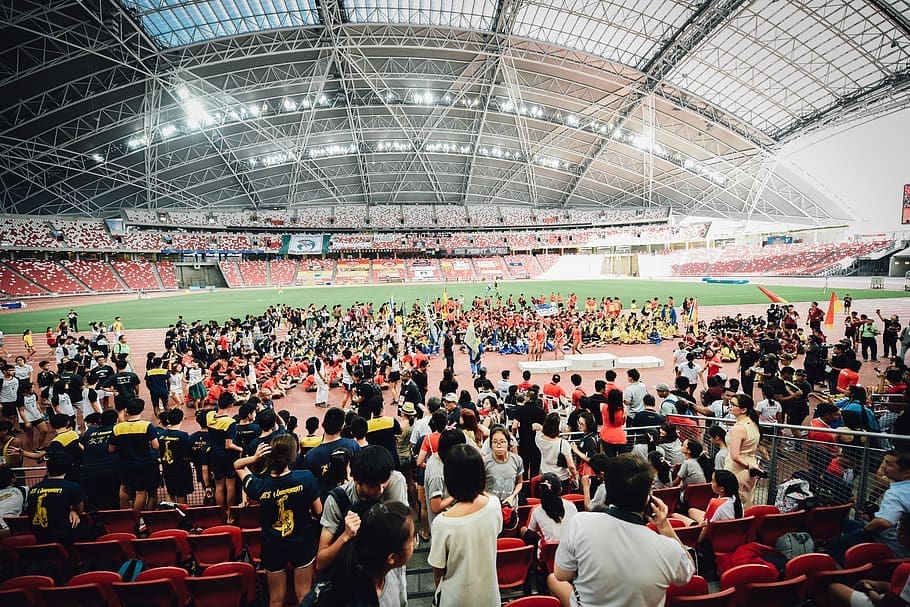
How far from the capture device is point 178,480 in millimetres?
5570

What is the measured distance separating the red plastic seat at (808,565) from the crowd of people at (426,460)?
0.63 metres

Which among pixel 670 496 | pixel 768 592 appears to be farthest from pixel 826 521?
pixel 768 592

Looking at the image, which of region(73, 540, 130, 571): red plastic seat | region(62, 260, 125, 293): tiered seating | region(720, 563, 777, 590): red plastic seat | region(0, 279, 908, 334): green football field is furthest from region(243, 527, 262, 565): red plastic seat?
region(62, 260, 125, 293): tiered seating

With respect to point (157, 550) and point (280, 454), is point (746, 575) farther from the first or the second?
point (157, 550)

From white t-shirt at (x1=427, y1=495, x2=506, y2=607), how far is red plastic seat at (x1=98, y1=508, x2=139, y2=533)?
4.56 meters

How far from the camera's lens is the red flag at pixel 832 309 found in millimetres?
15945

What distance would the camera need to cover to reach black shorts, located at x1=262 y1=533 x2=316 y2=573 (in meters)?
2.97

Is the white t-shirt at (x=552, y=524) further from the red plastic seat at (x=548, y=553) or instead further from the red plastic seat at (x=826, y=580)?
the red plastic seat at (x=826, y=580)

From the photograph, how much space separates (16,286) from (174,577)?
192 feet

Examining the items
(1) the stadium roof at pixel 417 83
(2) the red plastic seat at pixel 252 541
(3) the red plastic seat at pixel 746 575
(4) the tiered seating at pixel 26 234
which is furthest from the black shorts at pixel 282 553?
(4) the tiered seating at pixel 26 234

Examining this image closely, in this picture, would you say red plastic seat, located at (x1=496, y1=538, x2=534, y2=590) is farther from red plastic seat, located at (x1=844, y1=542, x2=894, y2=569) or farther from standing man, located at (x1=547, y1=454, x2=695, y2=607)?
red plastic seat, located at (x1=844, y1=542, x2=894, y2=569)

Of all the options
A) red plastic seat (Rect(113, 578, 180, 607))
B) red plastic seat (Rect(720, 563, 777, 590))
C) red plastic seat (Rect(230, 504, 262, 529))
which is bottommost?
red plastic seat (Rect(230, 504, 262, 529))

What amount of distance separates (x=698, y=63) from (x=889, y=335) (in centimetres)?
2766

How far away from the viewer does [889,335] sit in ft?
44.0
